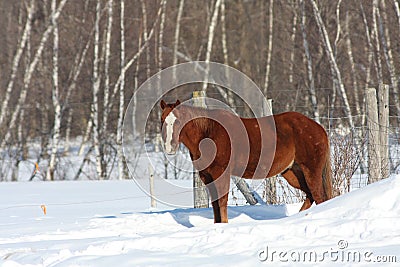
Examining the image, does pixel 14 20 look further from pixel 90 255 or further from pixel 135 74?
pixel 90 255

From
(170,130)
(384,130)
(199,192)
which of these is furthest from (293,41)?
(170,130)

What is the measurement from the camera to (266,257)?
182 inches

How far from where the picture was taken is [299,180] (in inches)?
285

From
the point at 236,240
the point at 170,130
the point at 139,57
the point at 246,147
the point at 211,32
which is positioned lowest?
the point at 236,240

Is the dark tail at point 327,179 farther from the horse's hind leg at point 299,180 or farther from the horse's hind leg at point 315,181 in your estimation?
the horse's hind leg at point 299,180

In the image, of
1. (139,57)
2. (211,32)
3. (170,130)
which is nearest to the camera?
(170,130)

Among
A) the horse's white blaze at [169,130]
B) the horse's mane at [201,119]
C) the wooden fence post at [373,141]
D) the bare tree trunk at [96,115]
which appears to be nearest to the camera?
the horse's white blaze at [169,130]

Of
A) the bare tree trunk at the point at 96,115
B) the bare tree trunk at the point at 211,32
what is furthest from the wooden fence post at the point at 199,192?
the bare tree trunk at the point at 211,32

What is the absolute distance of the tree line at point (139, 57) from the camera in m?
15.4

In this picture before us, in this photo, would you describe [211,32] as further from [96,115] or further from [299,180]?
[299,180]

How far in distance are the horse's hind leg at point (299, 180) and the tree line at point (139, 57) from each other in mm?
7513

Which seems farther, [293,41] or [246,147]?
[293,41]

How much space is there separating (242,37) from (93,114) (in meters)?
8.85

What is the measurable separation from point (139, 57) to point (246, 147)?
11.3m
